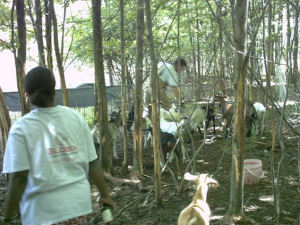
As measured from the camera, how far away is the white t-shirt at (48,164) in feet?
5.91

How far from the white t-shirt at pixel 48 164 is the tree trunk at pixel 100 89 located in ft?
12.8

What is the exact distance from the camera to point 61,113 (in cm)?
203

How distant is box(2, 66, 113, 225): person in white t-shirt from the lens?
1.80m

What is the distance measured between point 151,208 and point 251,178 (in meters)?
1.76

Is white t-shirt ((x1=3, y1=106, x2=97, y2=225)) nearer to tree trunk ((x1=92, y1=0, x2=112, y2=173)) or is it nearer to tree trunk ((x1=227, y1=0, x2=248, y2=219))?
tree trunk ((x1=227, y1=0, x2=248, y2=219))

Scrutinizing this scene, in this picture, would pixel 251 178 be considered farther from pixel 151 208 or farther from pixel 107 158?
pixel 107 158

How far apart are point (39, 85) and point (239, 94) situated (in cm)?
220

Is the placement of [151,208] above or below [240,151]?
below

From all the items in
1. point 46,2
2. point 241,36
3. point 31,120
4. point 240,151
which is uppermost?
point 46,2

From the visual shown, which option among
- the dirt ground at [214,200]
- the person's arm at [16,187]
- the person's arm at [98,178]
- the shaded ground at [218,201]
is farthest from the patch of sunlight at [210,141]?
the person's arm at [16,187]

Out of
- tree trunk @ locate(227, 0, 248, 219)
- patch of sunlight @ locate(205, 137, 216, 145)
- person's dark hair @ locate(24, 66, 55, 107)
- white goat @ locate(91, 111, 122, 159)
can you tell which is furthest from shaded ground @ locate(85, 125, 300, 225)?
patch of sunlight @ locate(205, 137, 216, 145)

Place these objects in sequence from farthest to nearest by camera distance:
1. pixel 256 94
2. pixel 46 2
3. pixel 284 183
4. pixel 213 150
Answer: pixel 256 94
pixel 213 150
pixel 46 2
pixel 284 183

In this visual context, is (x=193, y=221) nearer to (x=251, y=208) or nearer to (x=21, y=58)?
(x=251, y=208)

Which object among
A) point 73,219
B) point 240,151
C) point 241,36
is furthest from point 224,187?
point 73,219
